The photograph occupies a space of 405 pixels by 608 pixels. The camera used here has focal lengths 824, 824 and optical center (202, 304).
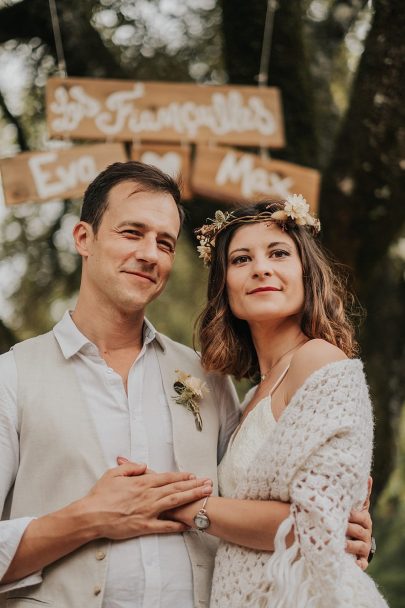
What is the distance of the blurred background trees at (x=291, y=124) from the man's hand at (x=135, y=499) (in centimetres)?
187

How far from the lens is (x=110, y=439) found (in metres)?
2.51

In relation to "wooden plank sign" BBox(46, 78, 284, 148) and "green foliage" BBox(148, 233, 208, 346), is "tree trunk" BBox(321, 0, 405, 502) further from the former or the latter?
"green foliage" BBox(148, 233, 208, 346)

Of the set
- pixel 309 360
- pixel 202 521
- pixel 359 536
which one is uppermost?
pixel 309 360

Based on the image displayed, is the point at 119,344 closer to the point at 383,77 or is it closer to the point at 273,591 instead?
the point at 273,591

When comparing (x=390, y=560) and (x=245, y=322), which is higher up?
(x=245, y=322)

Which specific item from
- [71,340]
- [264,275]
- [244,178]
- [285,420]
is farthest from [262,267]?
[244,178]

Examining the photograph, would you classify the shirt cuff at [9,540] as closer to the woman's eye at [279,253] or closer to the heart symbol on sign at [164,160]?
the woman's eye at [279,253]

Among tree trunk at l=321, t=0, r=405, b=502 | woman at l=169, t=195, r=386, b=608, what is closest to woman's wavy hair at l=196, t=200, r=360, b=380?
woman at l=169, t=195, r=386, b=608

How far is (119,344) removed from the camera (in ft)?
9.18

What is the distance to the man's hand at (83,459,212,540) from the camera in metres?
2.32

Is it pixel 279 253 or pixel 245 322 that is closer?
pixel 279 253

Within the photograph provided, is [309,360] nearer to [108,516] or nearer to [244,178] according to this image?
[108,516]

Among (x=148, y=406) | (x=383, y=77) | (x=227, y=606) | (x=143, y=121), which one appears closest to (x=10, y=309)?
(x=143, y=121)

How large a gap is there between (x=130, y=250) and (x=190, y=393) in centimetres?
51
